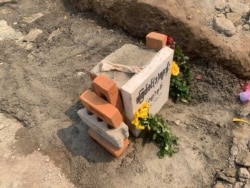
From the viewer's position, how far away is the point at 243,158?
278 centimetres

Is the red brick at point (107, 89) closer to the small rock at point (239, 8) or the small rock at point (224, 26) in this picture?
the small rock at point (224, 26)

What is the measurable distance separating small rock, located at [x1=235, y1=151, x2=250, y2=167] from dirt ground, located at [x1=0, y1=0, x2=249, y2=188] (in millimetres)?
86

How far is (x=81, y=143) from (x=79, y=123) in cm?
22

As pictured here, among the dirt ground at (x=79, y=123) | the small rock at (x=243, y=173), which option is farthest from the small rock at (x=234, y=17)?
the small rock at (x=243, y=173)

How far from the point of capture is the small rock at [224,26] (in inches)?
128

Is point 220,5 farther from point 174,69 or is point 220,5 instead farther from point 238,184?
point 238,184

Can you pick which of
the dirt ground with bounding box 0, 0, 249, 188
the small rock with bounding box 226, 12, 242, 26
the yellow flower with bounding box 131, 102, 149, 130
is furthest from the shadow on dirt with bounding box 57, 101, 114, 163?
the small rock with bounding box 226, 12, 242, 26

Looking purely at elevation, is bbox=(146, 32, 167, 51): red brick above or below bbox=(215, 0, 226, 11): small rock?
above

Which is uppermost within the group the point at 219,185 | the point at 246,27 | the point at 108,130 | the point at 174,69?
the point at 246,27

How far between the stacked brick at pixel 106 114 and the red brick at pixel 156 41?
1.98 feet

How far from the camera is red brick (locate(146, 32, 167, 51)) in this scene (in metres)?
2.69

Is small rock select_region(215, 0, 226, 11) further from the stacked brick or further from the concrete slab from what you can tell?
the stacked brick

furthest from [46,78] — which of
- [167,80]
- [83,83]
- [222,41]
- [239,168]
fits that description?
[239,168]

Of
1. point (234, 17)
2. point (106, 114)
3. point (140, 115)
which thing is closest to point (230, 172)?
point (140, 115)
